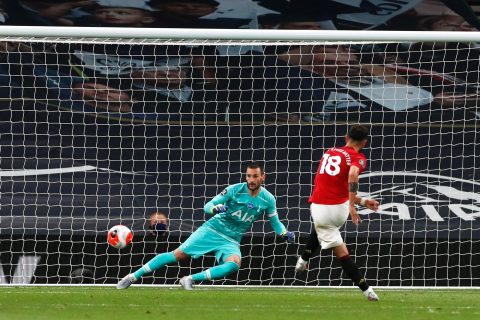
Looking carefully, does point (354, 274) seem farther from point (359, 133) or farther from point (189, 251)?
point (189, 251)

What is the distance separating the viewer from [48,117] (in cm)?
1680

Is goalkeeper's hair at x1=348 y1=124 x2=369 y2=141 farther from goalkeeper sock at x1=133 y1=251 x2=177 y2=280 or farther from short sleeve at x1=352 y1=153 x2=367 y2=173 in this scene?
goalkeeper sock at x1=133 y1=251 x2=177 y2=280

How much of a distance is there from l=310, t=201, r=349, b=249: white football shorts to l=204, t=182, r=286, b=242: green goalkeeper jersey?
1.04 m

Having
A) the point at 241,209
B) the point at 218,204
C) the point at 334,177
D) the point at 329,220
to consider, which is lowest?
the point at 241,209

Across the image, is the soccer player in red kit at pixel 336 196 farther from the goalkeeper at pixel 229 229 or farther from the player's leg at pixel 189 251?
the player's leg at pixel 189 251

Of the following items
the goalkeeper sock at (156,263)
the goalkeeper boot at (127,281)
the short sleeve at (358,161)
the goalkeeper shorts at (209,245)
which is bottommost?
the goalkeeper boot at (127,281)

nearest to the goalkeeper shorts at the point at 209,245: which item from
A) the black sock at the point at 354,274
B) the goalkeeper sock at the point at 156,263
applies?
the goalkeeper sock at the point at 156,263

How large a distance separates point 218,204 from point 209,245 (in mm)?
753

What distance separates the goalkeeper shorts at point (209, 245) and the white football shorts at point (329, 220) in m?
1.49

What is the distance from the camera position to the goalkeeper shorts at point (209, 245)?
513 inches

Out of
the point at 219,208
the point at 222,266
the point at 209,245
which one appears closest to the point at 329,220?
the point at 219,208

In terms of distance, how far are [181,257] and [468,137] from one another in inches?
229

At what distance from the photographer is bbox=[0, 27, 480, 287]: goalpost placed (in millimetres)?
15078

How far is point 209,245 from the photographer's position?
13102 millimetres
